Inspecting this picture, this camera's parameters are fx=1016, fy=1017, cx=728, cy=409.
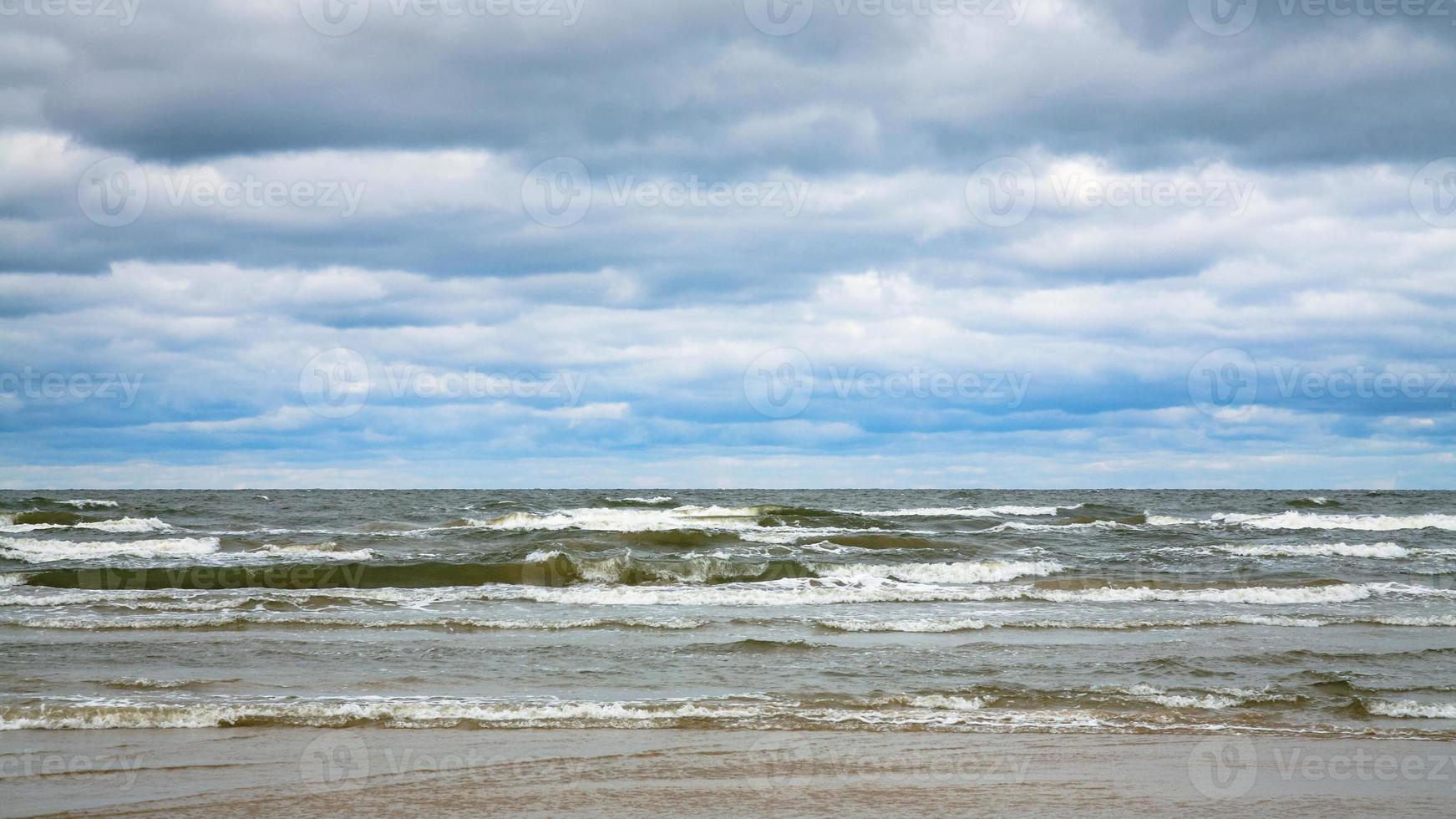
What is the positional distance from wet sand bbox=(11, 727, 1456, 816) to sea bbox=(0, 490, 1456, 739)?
518 millimetres

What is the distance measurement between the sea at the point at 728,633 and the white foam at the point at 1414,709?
0.04 metres

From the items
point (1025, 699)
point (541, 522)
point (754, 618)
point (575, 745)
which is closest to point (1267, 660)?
point (1025, 699)

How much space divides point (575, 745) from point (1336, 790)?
20.0ft

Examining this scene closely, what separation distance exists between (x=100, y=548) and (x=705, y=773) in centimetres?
2746

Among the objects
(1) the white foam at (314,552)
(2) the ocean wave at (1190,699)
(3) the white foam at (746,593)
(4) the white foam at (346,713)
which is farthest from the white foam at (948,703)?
(1) the white foam at (314,552)

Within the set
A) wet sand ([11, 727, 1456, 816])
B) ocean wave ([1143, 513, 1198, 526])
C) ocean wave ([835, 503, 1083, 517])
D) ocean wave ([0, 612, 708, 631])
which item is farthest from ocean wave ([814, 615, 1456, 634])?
ocean wave ([835, 503, 1083, 517])

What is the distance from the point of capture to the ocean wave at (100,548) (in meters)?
27.4

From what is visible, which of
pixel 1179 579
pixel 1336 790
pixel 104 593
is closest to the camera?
pixel 1336 790

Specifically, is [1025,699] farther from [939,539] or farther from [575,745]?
[939,539]

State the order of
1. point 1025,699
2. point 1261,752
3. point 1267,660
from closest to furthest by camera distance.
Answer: point 1261,752, point 1025,699, point 1267,660

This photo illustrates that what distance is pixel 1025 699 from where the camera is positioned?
423 inches

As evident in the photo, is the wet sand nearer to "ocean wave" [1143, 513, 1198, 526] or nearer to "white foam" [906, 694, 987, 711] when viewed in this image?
"white foam" [906, 694, 987, 711]

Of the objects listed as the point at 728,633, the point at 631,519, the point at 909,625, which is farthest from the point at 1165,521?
the point at 728,633

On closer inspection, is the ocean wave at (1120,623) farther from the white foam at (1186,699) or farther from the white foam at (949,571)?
the white foam at (949,571)
